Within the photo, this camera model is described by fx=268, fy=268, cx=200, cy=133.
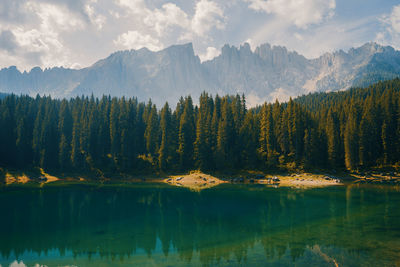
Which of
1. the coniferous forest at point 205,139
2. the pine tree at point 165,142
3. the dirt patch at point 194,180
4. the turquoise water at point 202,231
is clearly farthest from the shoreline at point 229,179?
the turquoise water at point 202,231

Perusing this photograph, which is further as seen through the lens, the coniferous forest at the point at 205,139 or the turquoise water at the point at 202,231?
the coniferous forest at the point at 205,139

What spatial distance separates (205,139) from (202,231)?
6199 centimetres

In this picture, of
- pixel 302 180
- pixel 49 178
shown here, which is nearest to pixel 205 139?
pixel 302 180

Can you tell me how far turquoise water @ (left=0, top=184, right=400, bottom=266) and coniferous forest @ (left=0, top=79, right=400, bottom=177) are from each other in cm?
3671

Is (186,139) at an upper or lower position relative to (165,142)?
upper

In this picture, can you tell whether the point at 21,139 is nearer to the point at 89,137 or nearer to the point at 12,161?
the point at 12,161

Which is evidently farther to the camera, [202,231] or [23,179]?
[23,179]

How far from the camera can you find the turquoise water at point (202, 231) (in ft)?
74.6

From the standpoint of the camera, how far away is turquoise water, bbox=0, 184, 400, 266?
22734mm

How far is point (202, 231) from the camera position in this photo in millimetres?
31703

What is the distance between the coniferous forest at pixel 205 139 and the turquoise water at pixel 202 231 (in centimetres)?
3671

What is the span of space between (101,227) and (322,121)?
315 feet

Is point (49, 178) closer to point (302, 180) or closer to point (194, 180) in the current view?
point (194, 180)

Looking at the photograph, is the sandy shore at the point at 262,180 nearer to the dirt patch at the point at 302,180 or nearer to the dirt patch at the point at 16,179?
the dirt patch at the point at 302,180
